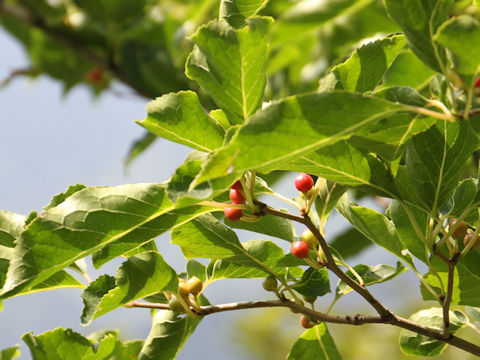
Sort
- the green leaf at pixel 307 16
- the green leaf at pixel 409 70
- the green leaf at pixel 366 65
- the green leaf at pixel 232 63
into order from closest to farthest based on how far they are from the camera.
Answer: the green leaf at pixel 232 63, the green leaf at pixel 366 65, the green leaf at pixel 409 70, the green leaf at pixel 307 16

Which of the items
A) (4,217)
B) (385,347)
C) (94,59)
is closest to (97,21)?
(94,59)

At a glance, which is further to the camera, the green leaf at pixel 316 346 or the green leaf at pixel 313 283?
the green leaf at pixel 316 346

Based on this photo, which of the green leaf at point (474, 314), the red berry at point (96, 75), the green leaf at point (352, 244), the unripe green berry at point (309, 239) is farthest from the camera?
A: the red berry at point (96, 75)

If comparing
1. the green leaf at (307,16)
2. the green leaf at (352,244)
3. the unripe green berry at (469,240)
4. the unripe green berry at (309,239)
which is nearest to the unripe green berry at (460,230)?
the unripe green berry at (469,240)

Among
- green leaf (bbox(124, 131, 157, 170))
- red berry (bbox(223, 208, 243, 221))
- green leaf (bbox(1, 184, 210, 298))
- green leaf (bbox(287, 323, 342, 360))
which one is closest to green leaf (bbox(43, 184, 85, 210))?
green leaf (bbox(1, 184, 210, 298))

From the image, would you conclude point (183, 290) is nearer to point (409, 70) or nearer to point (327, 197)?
point (327, 197)

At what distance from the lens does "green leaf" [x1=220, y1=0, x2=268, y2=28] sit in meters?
0.88

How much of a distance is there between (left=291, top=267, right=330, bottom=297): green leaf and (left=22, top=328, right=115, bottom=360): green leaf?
1.33 feet

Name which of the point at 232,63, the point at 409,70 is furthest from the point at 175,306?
the point at 409,70

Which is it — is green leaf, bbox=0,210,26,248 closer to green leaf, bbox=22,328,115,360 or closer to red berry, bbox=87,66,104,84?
green leaf, bbox=22,328,115,360

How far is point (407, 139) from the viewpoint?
3.05ft

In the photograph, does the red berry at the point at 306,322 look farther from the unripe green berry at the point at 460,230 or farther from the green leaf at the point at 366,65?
the green leaf at the point at 366,65

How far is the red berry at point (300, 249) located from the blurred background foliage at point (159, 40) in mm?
641

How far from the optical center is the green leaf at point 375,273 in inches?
48.1
